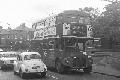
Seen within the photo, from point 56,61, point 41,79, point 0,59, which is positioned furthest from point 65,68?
point 0,59

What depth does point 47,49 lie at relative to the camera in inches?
890

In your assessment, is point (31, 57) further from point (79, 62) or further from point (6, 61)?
point (6, 61)

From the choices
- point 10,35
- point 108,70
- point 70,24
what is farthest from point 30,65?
point 10,35

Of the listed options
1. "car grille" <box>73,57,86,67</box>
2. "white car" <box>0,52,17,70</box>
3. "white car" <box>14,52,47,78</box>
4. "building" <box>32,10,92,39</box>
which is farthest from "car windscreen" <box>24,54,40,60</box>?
"white car" <box>0,52,17,70</box>

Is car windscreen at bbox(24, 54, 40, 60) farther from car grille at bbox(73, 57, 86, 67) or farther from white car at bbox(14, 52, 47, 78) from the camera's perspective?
car grille at bbox(73, 57, 86, 67)

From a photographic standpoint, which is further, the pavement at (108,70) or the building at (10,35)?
the building at (10,35)

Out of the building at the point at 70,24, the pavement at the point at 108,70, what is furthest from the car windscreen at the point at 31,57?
the pavement at the point at 108,70

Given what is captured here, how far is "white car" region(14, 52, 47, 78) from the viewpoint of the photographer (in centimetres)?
1655

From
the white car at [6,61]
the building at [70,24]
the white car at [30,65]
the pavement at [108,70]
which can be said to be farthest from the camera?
the white car at [6,61]

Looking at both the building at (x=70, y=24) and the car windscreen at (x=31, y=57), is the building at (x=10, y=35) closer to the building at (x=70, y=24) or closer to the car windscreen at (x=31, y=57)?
the building at (x=70, y=24)

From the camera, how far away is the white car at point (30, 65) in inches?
651

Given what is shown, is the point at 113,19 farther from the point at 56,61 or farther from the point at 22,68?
the point at 22,68

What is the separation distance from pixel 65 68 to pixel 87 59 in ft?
5.99

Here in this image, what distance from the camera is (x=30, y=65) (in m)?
16.7
